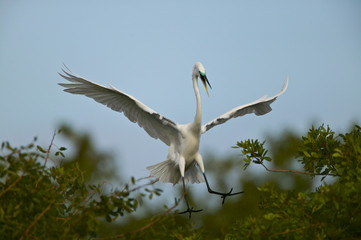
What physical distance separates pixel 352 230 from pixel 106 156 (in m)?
11.9

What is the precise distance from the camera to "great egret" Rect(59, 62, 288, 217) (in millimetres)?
4328

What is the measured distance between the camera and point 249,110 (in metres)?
5.10

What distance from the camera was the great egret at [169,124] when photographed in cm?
433

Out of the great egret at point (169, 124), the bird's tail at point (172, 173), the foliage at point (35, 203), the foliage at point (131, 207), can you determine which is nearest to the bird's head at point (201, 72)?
the great egret at point (169, 124)

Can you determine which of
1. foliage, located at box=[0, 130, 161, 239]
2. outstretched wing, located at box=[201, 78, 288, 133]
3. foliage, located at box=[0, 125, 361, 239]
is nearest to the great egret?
outstretched wing, located at box=[201, 78, 288, 133]

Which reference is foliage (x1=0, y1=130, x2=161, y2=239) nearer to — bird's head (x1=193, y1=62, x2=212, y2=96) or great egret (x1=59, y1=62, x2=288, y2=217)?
great egret (x1=59, y1=62, x2=288, y2=217)

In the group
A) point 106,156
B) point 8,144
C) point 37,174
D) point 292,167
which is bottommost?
point 292,167

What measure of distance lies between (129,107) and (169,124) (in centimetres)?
49

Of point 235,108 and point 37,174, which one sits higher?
point 235,108

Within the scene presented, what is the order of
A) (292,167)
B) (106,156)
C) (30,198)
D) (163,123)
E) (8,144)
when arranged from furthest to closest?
(106,156)
(292,167)
(163,123)
(30,198)
(8,144)

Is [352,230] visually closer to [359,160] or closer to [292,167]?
[359,160]

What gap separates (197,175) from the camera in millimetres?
4965

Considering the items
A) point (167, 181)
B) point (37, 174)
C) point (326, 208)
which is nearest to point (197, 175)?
point (167, 181)

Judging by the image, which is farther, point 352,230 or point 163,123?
point 163,123
